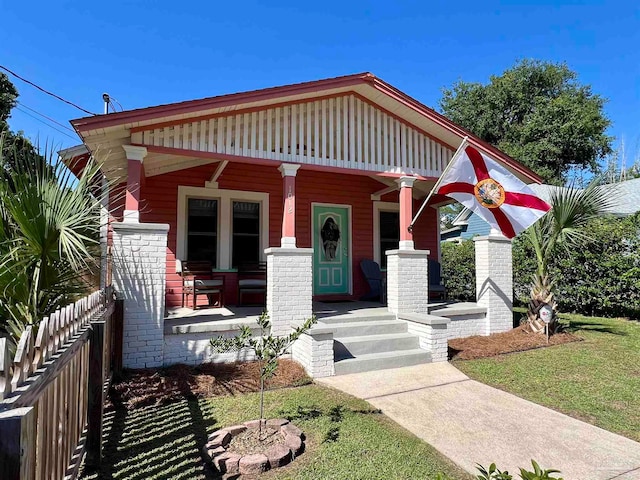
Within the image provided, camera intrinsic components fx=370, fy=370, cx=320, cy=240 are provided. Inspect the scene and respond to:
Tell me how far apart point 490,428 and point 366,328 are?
8.20 ft

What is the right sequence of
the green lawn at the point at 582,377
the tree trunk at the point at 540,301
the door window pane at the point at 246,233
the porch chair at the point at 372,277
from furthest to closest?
the porch chair at the point at 372,277
the door window pane at the point at 246,233
the tree trunk at the point at 540,301
the green lawn at the point at 582,377

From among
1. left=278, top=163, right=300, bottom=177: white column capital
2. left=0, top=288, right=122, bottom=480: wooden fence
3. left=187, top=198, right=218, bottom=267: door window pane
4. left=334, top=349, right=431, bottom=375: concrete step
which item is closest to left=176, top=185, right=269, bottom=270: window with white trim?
left=187, top=198, right=218, bottom=267: door window pane

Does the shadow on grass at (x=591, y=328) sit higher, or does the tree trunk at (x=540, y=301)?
the tree trunk at (x=540, y=301)

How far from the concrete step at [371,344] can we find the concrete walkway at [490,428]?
1.52 ft

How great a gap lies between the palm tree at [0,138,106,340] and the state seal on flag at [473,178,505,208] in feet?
18.0

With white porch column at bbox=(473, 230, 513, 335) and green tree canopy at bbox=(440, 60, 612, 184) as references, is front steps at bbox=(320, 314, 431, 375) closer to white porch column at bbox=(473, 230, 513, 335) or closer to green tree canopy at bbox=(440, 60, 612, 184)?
white porch column at bbox=(473, 230, 513, 335)

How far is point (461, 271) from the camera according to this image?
1191cm

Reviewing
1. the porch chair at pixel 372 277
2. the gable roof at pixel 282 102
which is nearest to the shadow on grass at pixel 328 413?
the gable roof at pixel 282 102

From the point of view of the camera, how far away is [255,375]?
4656 millimetres

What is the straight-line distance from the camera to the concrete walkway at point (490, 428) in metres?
2.78

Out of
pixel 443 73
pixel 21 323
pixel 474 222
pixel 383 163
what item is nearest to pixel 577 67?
pixel 443 73

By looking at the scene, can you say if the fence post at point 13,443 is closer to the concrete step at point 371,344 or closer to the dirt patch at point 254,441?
the dirt patch at point 254,441

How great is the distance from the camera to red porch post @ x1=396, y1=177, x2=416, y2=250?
21.1 ft

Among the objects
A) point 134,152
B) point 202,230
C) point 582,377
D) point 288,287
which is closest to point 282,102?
point 134,152
